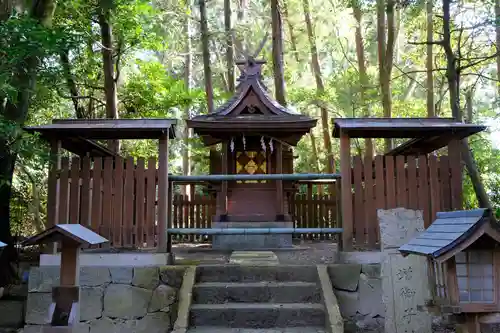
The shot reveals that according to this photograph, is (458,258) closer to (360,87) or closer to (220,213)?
(220,213)

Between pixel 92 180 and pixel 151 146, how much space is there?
907 cm

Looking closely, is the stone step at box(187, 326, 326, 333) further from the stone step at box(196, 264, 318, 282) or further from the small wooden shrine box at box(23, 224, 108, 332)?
the small wooden shrine box at box(23, 224, 108, 332)

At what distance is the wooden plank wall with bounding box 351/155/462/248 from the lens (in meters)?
6.67

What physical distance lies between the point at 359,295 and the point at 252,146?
616cm

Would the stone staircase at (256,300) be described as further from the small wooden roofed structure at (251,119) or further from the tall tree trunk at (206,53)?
the tall tree trunk at (206,53)

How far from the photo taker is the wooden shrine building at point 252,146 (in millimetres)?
11031

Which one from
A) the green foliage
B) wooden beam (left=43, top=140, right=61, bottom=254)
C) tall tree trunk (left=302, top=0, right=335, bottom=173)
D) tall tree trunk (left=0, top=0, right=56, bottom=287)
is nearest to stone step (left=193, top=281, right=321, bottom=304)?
wooden beam (left=43, top=140, right=61, bottom=254)

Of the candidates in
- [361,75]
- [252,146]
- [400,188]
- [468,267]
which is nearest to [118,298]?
[400,188]

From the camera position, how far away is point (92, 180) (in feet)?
22.2

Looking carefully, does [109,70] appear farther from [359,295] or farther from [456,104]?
[359,295]

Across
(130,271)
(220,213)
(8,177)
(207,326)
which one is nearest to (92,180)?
(130,271)

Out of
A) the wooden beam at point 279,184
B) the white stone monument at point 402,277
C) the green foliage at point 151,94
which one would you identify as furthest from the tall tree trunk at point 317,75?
the white stone monument at point 402,277

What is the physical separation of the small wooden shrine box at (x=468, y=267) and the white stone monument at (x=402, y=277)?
66.8 inches

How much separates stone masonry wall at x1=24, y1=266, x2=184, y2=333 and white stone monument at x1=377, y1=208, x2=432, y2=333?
2.92 m
